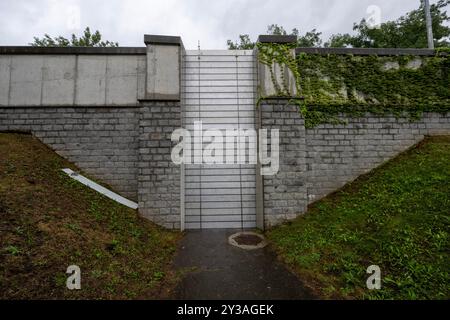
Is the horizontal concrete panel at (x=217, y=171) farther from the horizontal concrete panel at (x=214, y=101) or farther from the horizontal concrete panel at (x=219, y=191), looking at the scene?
the horizontal concrete panel at (x=214, y=101)

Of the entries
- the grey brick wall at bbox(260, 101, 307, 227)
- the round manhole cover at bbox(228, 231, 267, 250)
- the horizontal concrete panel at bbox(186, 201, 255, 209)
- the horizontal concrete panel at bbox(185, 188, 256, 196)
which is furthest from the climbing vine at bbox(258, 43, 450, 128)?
the round manhole cover at bbox(228, 231, 267, 250)

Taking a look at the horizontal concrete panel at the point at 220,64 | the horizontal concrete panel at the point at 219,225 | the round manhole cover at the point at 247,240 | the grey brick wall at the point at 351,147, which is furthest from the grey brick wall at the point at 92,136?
the grey brick wall at the point at 351,147

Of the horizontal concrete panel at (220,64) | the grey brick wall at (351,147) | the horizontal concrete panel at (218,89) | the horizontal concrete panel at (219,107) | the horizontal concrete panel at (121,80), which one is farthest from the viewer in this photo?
the horizontal concrete panel at (220,64)

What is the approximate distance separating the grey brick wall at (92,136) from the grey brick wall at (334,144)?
3902 millimetres

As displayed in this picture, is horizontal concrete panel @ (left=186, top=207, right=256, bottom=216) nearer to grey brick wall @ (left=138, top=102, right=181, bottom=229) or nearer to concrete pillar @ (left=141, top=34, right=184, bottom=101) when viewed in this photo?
grey brick wall @ (left=138, top=102, right=181, bottom=229)

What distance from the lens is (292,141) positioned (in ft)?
20.1

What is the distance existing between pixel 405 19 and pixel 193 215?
1900cm

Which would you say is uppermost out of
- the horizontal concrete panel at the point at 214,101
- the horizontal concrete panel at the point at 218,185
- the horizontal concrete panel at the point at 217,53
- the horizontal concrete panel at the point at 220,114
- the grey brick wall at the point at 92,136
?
the horizontal concrete panel at the point at 217,53

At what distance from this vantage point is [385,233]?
175 inches

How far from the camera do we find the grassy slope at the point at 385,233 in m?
3.50

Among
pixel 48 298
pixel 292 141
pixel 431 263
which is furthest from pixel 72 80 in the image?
pixel 431 263

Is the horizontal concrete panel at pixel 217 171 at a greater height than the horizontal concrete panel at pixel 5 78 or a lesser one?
lesser

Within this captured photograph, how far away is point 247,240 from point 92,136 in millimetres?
5100

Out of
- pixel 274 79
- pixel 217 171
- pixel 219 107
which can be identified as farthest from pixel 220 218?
pixel 274 79
